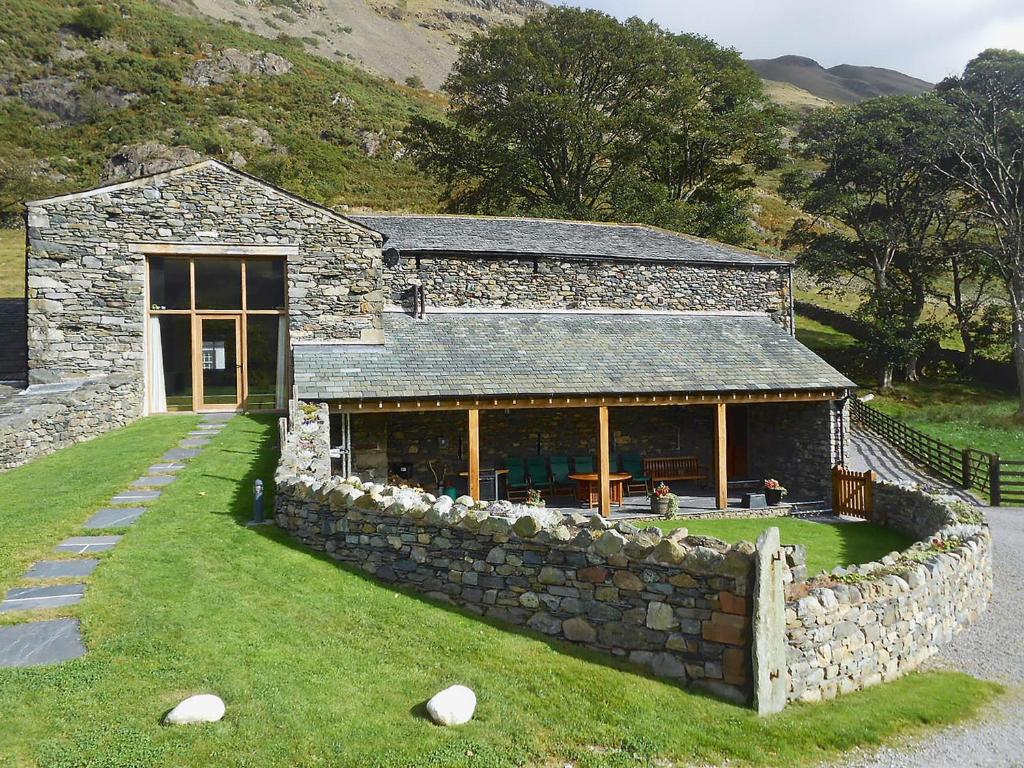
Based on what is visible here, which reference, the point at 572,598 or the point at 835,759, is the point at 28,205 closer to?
the point at 572,598

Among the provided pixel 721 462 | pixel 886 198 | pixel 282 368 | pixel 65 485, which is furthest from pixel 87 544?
pixel 886 198

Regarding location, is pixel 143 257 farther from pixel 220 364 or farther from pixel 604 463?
pixel 604 463

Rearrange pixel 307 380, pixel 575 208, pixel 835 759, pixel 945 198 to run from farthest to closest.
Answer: pixel 575 208
pixel 945 198
pixel 307 380
pixel 835 759

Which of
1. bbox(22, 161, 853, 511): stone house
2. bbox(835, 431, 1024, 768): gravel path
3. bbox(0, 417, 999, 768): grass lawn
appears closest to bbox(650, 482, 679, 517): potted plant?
bbox(22, 161, 853, 511): stone house

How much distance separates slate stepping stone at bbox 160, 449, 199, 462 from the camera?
10453 millimetres

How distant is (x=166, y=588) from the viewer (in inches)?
234

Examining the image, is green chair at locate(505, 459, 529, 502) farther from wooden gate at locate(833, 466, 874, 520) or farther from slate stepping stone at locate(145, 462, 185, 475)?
slate stepping stone at locate(145, 462, 185, 475)

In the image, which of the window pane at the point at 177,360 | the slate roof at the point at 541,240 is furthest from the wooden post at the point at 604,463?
the window pane at the point at 177,360

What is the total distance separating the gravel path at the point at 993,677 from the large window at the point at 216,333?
13028 millimetres

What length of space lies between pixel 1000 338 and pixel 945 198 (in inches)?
262

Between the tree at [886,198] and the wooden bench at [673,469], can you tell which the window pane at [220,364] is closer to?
the wooden bench at [673,469]

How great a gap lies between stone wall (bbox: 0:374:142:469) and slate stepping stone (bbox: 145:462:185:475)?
3130 millimetres

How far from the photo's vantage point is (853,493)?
14000 millimetres

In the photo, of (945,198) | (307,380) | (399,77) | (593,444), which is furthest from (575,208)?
(399,77)
